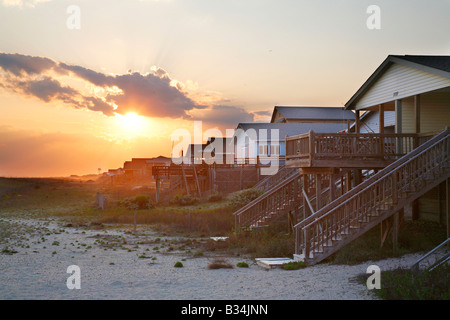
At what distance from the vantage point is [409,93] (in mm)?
20156

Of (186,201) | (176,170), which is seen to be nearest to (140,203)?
(186,201)

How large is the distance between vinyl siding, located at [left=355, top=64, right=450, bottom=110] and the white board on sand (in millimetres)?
8942

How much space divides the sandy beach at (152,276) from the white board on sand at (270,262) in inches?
7.4

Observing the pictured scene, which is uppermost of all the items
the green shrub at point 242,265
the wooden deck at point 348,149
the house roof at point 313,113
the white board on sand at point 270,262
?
the house roof at point 313,113

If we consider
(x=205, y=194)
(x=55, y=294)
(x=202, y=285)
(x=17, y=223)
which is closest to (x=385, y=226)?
(x=202, y=285)

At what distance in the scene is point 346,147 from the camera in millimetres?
18844

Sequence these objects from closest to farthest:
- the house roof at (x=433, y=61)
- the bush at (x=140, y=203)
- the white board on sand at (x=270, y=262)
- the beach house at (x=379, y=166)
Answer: the white board on sand at (x=270, y=262) < the beach house at (x=379, y=166) < the house roof at (x=433, y=61) < the bush at (x=140, y=203)

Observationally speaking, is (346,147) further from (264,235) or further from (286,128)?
(286,128)

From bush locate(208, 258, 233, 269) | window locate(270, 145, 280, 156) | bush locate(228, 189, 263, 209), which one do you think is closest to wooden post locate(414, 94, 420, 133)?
bush locate(208, 258, 233, 269)

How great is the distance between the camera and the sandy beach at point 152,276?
38.3 ft

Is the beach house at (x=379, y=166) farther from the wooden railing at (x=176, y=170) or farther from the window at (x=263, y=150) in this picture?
the window at (x=263, y=150)

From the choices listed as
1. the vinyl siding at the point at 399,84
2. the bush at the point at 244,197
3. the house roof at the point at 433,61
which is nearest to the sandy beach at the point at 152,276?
the vinyl siding at the point at 399,84

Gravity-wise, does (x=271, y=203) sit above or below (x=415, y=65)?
below

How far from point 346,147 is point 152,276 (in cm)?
930
